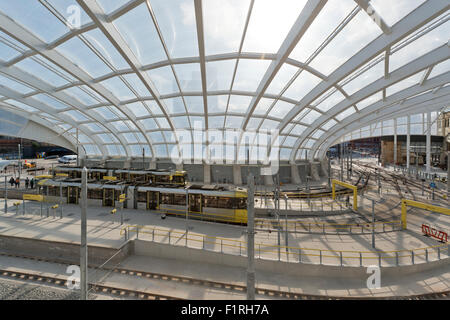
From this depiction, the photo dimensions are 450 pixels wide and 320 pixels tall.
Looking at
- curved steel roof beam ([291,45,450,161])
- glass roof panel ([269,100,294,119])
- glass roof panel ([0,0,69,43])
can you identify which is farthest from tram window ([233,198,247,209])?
glass roof panel ([0,0,69,43])

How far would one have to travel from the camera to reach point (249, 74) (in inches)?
665

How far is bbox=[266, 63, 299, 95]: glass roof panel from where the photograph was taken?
15504mm

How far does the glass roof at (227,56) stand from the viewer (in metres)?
11.0

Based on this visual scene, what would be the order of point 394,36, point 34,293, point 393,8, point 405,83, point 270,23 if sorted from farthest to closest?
1. point 405,83
2. point 270,23
3. point 394,36
4. point 393,8
5. point 34,293

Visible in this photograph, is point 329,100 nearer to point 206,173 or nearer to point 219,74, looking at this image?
point 219,74

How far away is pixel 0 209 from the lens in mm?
18219

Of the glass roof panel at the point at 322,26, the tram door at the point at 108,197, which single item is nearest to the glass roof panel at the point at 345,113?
the glass roof panel at the point at 322,26

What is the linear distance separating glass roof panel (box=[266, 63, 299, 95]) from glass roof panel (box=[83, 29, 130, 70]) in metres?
12.5

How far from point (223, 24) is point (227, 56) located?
8.21ft

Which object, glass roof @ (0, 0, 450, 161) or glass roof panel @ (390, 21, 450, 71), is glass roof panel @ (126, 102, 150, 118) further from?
glass roof panel @ (390, 21, 450, 71)

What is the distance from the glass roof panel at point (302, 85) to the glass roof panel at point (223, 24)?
622 cm

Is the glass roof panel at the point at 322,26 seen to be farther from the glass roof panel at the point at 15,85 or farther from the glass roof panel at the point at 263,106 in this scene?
the glass roof panel at the point at 15,85

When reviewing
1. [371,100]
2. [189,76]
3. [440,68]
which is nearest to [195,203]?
[189,76]

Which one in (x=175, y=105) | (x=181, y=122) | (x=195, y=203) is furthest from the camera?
(x=181, y=122)
